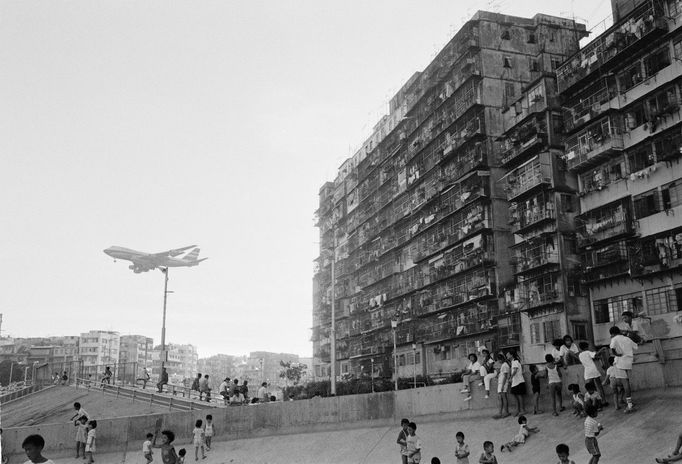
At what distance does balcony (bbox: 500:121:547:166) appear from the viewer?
4862 centimetres

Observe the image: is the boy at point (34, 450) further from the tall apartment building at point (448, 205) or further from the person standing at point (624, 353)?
the tall apartment building at point (448, 205)

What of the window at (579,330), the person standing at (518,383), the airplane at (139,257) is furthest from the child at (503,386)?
the airplane at (139,257)

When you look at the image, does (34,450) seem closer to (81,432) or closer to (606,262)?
(81,432)

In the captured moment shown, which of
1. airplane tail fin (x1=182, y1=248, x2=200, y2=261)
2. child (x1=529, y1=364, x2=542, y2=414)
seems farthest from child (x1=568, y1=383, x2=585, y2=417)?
airplane tail fin (x1=182, y1=248, x2=200, y2=261)

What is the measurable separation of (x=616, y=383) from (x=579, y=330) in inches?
1203

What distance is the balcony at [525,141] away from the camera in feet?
160

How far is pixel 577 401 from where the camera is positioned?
17.4 m

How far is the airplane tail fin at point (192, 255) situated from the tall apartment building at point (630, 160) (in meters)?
85.3

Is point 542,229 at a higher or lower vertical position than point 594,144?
lower

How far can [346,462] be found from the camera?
22.7 metres

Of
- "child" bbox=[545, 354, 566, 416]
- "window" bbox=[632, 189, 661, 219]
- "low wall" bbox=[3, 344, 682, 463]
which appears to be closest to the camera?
"child" bbox=[545, 354, 566, 416]

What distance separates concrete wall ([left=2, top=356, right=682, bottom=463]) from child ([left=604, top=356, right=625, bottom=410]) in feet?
9.37

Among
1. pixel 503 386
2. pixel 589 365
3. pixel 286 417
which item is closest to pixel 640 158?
pixel 503 386

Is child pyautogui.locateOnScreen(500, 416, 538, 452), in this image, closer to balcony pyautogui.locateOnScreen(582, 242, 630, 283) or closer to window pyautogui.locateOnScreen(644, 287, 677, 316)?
window pyautogui.locateOnScreen(644, 287, 677, 316)
